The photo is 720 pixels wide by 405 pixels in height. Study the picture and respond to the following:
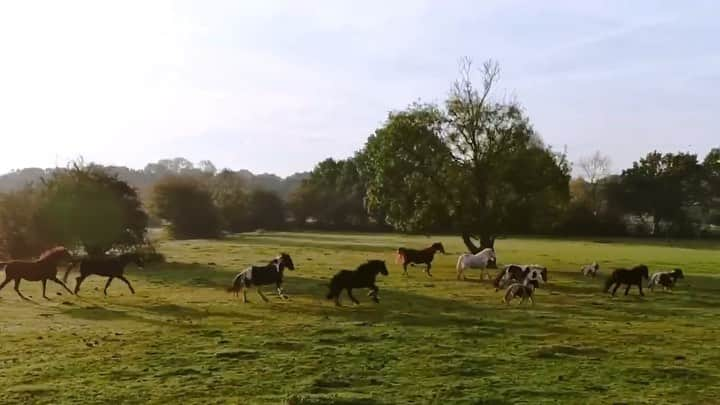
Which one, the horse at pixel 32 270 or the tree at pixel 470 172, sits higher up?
the tree at pixel 470 172

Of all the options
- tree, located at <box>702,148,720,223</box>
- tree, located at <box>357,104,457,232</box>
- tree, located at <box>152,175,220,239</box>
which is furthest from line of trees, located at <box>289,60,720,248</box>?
tree, located at <box>702,148,720,223</box>

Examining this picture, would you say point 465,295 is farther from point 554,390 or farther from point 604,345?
point 554,390

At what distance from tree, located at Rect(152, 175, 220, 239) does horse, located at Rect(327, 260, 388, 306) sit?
5632 cm

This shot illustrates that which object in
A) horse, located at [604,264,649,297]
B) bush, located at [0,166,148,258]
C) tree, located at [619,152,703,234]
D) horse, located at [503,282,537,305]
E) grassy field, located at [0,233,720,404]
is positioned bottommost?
grassy field, located at [0,233,720,404]

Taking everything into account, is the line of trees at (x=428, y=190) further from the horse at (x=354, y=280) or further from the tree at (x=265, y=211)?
the tree at (x=265, y=211)

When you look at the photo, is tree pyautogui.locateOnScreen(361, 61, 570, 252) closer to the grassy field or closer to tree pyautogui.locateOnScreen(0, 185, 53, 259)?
the grassy field

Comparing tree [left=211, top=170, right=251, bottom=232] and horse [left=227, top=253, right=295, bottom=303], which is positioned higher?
tree [left=211, top=170, right=251, bottom=232]

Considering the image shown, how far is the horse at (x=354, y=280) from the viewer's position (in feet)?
70.9

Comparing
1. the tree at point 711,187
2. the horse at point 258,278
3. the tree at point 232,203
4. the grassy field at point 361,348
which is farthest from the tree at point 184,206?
the tree at point 711,187

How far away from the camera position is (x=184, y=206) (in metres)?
75.7

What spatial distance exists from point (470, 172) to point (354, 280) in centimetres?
1927

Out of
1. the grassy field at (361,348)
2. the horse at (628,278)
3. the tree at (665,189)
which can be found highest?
the tree at (665,189)

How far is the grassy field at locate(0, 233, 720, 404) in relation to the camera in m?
11.0

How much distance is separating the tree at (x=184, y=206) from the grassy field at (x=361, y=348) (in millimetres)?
49426
